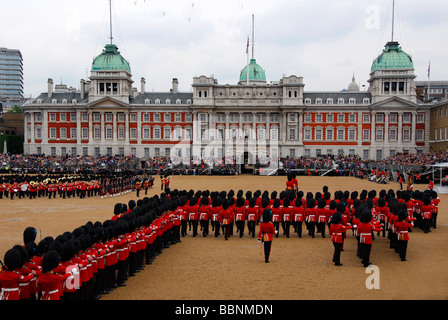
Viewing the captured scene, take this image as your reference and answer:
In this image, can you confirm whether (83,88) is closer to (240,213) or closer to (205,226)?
(205,226)

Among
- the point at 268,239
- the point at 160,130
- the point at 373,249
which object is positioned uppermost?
the point at 160,130

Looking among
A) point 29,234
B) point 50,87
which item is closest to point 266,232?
point 29,234

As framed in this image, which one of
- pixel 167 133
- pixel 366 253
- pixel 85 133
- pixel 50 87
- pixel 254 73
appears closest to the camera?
pixel 366 253

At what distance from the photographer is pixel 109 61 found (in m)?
70.1

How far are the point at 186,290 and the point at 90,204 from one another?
60.7ft

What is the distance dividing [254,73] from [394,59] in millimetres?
25042

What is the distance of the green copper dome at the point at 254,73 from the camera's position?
76188 mm

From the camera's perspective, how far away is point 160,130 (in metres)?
70.6

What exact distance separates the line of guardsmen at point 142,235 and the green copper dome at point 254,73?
58.8 metres

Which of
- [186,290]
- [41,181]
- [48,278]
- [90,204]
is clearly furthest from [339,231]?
[41,181]

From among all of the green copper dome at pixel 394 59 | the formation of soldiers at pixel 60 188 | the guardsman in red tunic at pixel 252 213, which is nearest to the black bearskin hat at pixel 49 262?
the guardsman in red tunic at pixel 252 213

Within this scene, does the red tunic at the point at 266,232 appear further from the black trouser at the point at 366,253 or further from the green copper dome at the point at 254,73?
the green copper dome at the point at 254,73

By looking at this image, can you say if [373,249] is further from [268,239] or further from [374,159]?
[374,159]
